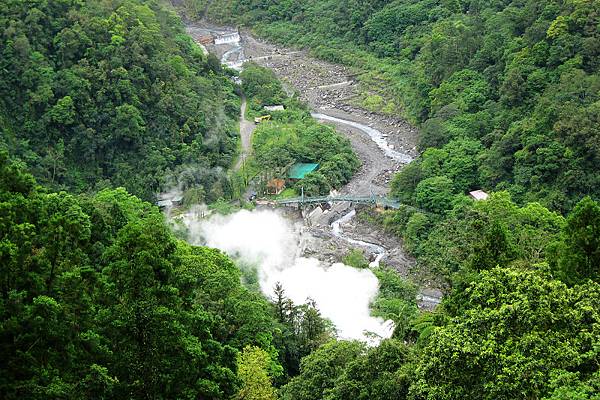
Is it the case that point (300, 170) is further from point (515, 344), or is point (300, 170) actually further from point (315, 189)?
point (515, 344)

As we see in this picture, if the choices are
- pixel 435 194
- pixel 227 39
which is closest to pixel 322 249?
pixel 435 194

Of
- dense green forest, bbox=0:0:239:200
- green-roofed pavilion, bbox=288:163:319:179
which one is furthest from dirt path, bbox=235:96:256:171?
green-roofed pavilion, bbox=288:163:319:179

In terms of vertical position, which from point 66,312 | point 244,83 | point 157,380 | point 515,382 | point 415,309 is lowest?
point 244,83

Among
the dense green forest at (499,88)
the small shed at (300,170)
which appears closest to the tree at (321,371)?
the dense green forest at (499,88)

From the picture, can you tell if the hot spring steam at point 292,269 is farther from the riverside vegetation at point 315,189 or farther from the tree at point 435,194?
the tree at point 435,194

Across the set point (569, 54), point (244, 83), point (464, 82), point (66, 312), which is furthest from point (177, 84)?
point (66, 312)

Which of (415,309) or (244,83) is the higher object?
(415,309)

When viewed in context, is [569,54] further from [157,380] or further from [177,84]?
[157,380]
